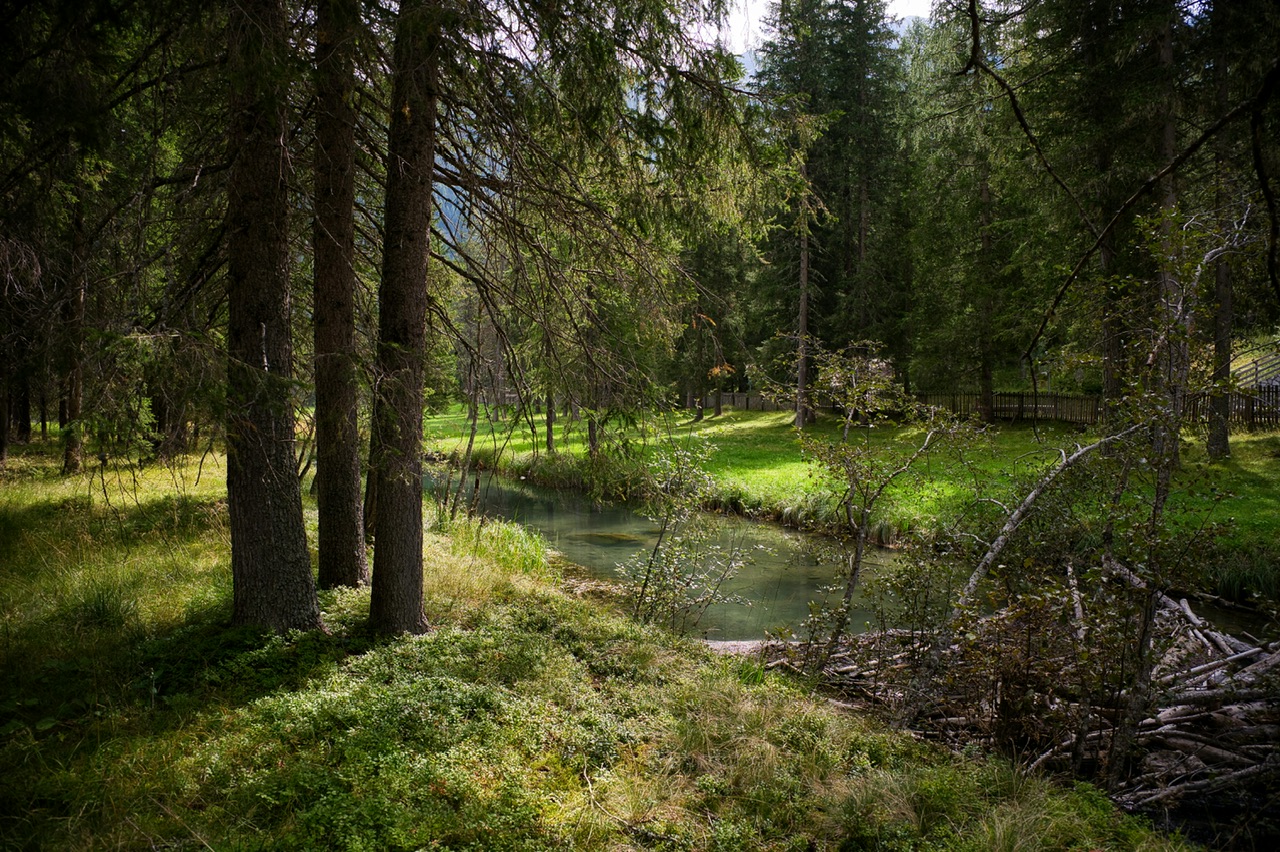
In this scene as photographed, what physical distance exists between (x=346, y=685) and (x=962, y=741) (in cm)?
451

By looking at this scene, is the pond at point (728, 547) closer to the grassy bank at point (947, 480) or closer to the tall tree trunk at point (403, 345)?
the grassy bank at point (947, 480)

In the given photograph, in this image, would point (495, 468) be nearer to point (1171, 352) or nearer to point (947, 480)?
point (1171, 352)

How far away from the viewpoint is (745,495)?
15.8 metres

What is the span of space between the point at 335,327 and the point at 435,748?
372cm

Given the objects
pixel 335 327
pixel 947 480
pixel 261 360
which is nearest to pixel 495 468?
pixel 335 327

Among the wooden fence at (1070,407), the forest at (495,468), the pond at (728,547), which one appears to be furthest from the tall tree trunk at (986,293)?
the forest at (495,468)

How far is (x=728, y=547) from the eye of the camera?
1270 centimetres

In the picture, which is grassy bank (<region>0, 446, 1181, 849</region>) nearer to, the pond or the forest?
the forest

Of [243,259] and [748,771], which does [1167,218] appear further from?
[243,259]

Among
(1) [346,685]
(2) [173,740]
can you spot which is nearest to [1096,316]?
(1) [346,685]

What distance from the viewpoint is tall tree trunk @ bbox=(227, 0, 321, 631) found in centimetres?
492

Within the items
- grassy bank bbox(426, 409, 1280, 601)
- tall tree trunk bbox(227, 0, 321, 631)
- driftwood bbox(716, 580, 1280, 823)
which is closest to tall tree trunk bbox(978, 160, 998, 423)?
grassy bank bbox(426, 409, 1280, 601)

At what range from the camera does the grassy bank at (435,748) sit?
3.35m

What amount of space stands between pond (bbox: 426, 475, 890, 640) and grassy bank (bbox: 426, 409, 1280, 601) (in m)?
0.60
